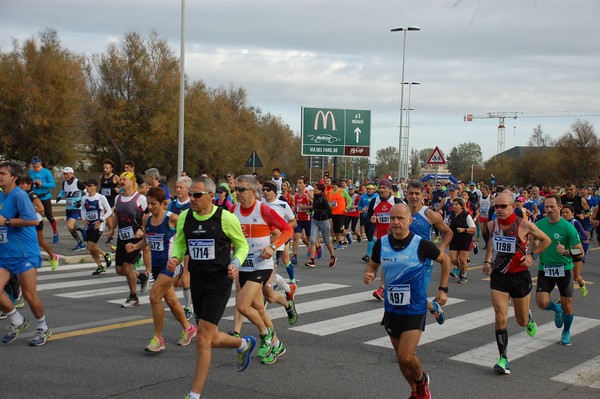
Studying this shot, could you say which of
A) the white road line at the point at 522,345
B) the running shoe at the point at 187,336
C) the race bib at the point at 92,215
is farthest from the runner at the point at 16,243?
the race bib at the point at 92,215

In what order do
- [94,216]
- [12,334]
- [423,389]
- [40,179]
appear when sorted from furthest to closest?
1. [40,179]
2. [94,216]
3. [12,334]
4. [423,389]

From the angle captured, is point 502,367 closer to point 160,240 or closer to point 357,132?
point 160,240

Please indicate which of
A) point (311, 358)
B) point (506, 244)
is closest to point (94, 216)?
point (311, 358)

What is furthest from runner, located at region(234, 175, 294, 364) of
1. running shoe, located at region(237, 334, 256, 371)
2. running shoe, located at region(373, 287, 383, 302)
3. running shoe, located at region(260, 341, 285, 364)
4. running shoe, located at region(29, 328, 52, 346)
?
running shoe, located at region(373, 287, 383, 302)

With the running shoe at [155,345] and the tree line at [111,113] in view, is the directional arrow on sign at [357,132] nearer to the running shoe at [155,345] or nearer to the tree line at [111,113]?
the tree line at [111,113]

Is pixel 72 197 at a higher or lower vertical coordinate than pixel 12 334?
higher

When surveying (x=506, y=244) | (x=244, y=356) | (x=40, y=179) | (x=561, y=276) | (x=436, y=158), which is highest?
(x=436, y=158)

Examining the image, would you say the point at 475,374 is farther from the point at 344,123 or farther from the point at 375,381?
the point at 344,123

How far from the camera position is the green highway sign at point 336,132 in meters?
35.2

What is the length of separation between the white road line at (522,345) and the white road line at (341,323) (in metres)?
1.11

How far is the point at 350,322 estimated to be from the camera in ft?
32.1

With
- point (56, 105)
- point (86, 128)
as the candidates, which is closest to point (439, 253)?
point (56, 105)

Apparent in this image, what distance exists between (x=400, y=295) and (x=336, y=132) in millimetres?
29734

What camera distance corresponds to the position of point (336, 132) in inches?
1396
